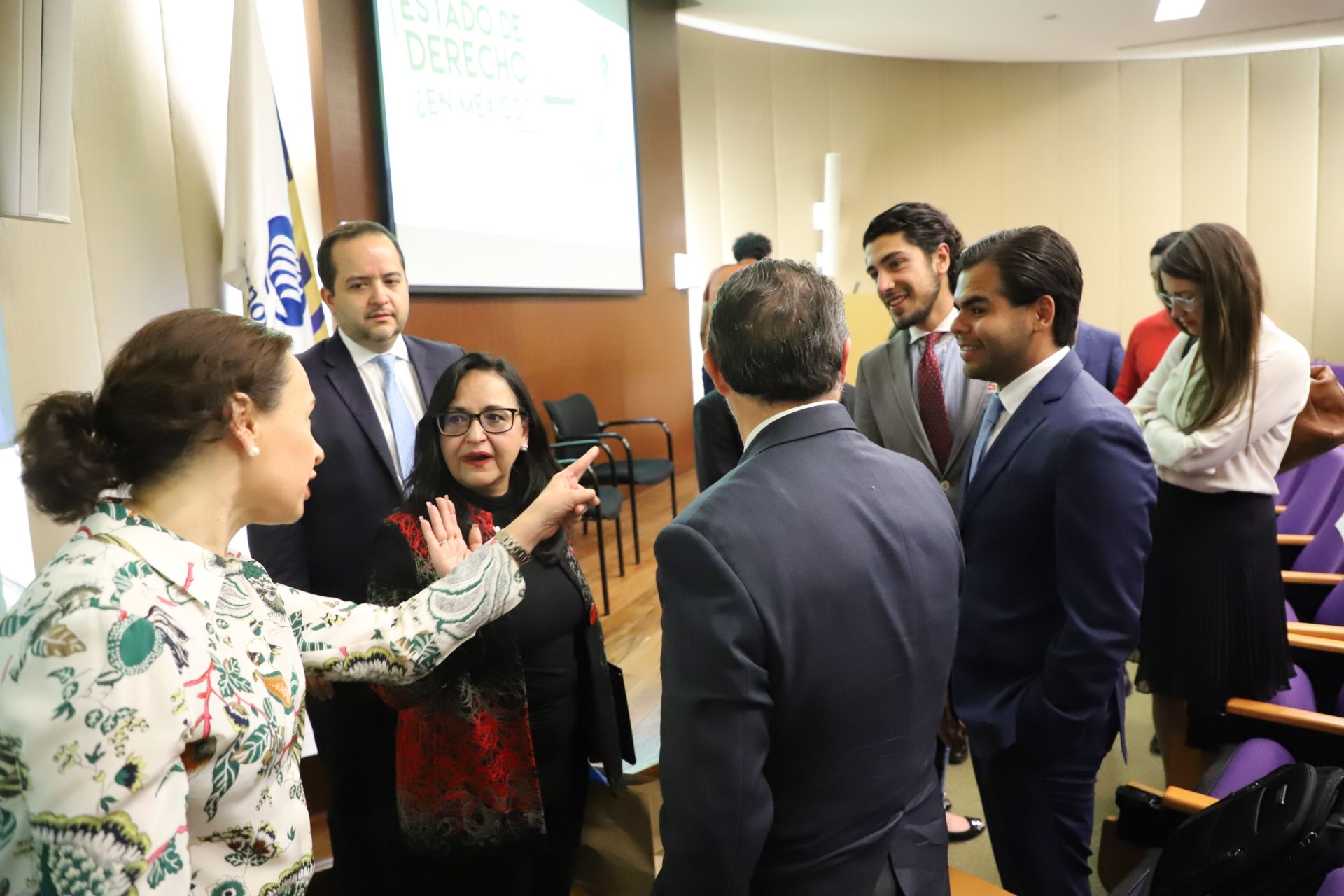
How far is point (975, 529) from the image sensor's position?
1532 mm

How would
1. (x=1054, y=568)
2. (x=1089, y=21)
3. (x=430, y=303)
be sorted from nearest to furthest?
(x=1054, y=568), (x=430, y=303), (x=1089, y=21)

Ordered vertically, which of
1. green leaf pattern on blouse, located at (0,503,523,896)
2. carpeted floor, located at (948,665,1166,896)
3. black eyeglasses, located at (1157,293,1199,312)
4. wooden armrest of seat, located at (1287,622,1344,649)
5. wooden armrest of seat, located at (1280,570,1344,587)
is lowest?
carpeted floor, located at (948,665,1166,896)

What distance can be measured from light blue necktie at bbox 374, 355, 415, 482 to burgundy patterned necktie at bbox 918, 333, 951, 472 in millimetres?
1234

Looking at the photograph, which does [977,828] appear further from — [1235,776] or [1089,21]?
[1089,21]

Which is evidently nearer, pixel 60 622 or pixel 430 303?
pixel 60 622

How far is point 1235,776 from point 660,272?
4.88 metres

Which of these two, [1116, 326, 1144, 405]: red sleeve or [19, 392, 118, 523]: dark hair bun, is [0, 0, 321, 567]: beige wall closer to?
[19, 392, 118, 523]: dark hair bun

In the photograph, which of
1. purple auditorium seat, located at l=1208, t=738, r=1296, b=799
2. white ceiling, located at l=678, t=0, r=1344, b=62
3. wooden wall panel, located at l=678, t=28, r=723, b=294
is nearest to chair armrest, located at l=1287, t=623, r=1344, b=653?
purple auditorium seat, located at l=1208, t=738, r=1296, b=799

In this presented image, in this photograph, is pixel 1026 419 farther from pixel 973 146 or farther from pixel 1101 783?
pixel 973 146

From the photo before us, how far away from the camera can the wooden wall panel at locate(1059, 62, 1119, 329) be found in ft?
26.2

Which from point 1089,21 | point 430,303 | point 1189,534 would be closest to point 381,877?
point 1189,534

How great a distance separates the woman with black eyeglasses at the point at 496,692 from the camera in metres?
1.46

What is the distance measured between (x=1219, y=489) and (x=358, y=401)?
203 centimetres

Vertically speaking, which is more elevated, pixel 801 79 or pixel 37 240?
pixel 801 79
